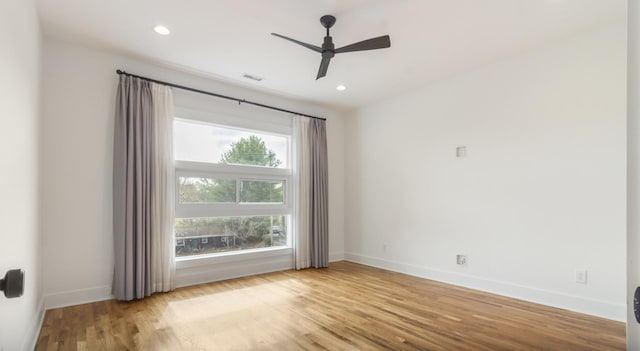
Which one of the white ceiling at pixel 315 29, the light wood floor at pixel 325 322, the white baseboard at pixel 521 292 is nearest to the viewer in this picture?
the light wood floor at pixel 325 322

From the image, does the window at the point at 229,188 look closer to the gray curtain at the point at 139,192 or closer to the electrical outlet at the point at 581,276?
the gray curtain at the point at 139,192

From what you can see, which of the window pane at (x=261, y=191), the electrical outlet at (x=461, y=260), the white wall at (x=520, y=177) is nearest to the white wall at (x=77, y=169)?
the window pane at (x=261, y=191)

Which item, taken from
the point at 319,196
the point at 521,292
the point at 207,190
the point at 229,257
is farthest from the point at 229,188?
the point at 521,292

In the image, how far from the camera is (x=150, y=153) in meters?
3.80

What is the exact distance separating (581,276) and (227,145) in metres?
4.43

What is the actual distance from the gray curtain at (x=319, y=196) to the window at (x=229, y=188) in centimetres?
42

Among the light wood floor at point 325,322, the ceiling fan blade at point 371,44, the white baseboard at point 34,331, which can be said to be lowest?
the light wood floor at point 325,322

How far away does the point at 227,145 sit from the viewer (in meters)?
4.68

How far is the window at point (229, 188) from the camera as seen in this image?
4.27 m

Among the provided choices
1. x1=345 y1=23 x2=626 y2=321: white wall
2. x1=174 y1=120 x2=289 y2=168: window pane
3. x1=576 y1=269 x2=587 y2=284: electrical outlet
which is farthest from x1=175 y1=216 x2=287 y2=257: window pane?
x1=576 y1=269 x2=587 y2=284: electrical outlet

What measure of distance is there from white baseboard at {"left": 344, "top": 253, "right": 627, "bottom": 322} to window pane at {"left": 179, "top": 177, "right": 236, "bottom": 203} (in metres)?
2.68

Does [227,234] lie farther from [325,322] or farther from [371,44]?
[371,44]

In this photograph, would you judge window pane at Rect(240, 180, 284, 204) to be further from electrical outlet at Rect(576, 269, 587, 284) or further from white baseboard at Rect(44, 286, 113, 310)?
electrical outlet at Rect(576, 269, 587, 284)

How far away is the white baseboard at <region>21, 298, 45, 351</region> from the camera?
2304mm
